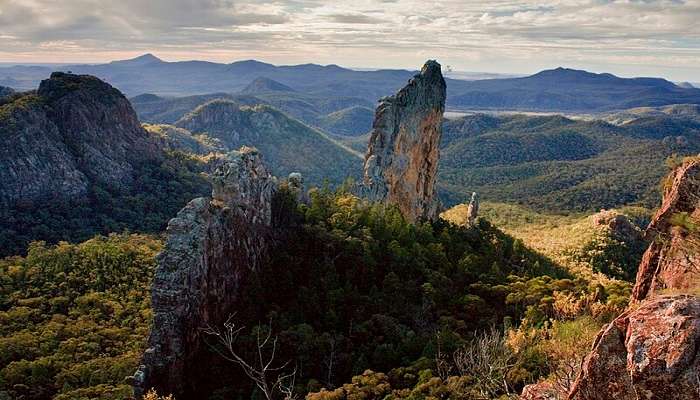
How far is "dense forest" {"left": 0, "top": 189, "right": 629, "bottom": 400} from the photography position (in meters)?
23.3

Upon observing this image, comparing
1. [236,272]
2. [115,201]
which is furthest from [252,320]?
[115,201]

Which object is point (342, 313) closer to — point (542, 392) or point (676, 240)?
point (542, 392)

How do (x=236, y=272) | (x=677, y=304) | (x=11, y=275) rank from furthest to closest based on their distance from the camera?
1. (x=11, y=275)
2. (x=236, y=272)
3. (x=677, y=304)

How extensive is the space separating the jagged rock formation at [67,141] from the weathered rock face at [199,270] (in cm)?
6072

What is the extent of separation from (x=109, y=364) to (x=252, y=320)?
8733 millimetres

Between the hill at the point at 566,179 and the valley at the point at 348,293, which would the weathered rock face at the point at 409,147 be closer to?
the valley at the point at 348,293

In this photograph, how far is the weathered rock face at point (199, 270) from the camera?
87.6 feet

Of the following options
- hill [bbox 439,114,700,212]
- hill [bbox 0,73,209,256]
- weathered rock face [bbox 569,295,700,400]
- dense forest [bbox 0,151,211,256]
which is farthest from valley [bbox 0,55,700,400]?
hill [bbox 439,114,700,212]

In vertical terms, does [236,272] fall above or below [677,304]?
below

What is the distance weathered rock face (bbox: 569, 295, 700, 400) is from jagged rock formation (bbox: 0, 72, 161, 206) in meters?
87.4

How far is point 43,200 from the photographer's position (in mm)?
81250

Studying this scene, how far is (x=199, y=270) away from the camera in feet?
95.5

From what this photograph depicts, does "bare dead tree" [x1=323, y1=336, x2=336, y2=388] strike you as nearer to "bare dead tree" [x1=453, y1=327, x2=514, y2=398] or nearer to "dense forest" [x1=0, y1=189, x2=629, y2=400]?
"dense forest" [x1=0, y1=189, x2=629, y2=400]

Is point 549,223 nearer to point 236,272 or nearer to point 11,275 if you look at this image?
point 236,272
